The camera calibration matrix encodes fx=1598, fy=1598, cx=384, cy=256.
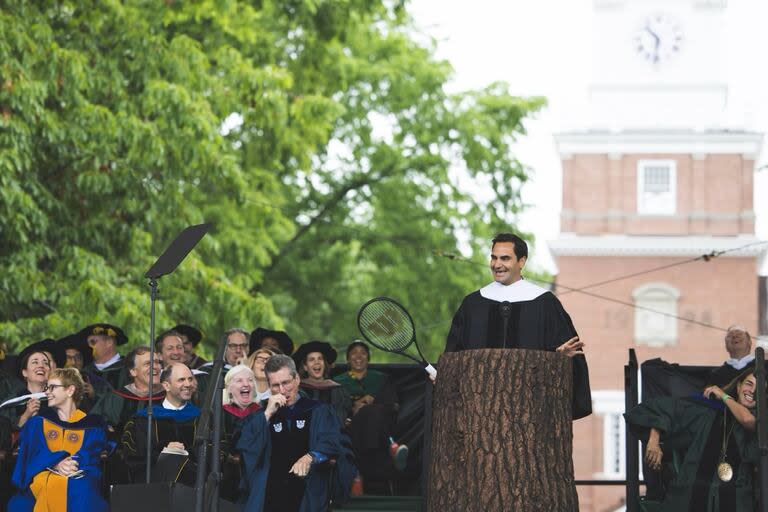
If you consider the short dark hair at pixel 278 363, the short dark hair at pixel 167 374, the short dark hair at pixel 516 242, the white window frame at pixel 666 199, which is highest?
the white window frame at pixel 666 199

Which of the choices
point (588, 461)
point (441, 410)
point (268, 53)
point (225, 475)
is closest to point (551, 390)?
point (441, 410)

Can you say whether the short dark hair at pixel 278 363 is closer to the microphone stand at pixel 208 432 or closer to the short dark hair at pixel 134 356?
the microphone stand at pixel 208 432

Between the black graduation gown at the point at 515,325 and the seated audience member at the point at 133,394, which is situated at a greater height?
the black graduation gown at the point at 515,325

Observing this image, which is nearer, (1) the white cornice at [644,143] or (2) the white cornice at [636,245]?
(2) the white cornice at [636,245]

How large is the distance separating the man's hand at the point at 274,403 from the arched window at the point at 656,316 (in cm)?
3745

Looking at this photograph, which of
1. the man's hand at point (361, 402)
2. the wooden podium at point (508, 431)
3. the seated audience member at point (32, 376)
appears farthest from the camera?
the man's hand at point (361, 402)

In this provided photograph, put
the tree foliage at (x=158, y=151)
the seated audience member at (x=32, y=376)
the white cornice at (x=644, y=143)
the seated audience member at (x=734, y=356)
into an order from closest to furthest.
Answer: the seated audience member at (x=32, y=376)
the seated audience member at (x=734, y=356)
the tree foliage at (x=158, y=151)
the white cornice at (x=644, y=143)

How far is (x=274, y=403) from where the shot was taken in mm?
10594

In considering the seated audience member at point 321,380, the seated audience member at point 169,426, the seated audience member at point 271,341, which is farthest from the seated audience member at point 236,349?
the seated audience member at point 169,426

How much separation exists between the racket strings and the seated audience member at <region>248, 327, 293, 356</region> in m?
3.46

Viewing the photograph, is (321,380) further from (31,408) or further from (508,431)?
(508,431)

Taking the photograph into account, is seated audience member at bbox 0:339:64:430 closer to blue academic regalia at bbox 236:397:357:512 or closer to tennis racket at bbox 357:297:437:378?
blue academic regalia at bbox 236:397:357:512

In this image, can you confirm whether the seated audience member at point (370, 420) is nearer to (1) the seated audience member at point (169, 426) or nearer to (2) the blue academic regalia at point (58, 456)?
(1) the seated audience member at point (169, 426)

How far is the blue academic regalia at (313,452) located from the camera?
10820mm
